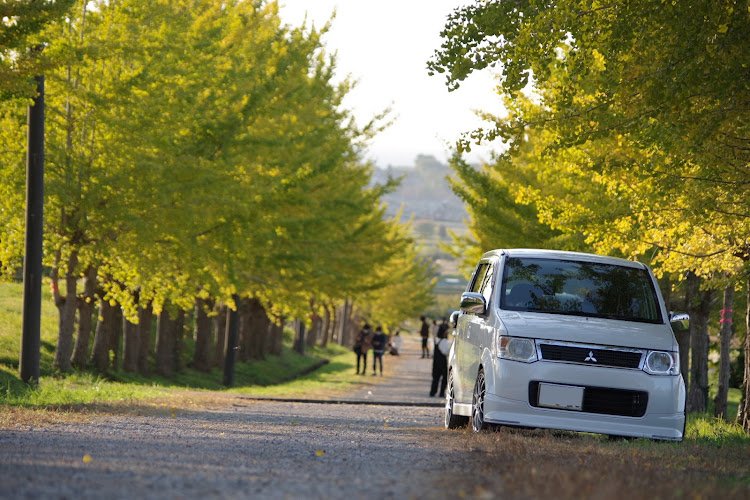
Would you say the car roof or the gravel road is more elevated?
the car roof

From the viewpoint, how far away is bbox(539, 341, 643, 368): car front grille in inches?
389

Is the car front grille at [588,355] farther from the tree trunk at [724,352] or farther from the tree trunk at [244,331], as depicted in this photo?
the tree trunk at [244,331]

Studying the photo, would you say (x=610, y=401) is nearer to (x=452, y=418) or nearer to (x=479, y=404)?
(x=479, y=404)

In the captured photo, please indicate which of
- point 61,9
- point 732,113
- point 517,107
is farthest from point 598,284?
point 517,107

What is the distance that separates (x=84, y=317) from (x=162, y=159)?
5.02 meters

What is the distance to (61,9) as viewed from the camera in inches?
487

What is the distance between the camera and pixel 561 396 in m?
9.84

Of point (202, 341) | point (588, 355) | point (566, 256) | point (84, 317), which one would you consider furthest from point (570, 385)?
point (202, 341)

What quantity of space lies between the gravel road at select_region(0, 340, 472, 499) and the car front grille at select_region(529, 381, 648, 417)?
41.5 inches

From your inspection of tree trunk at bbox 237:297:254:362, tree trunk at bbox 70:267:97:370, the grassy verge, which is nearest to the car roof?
the grassy verge

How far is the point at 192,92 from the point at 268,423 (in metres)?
9.06

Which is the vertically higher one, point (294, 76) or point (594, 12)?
point (294, 76)

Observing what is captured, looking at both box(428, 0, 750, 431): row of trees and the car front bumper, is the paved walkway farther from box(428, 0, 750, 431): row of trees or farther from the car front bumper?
the car front bumper

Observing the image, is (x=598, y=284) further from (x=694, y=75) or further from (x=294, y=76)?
(x=294, y=76)
